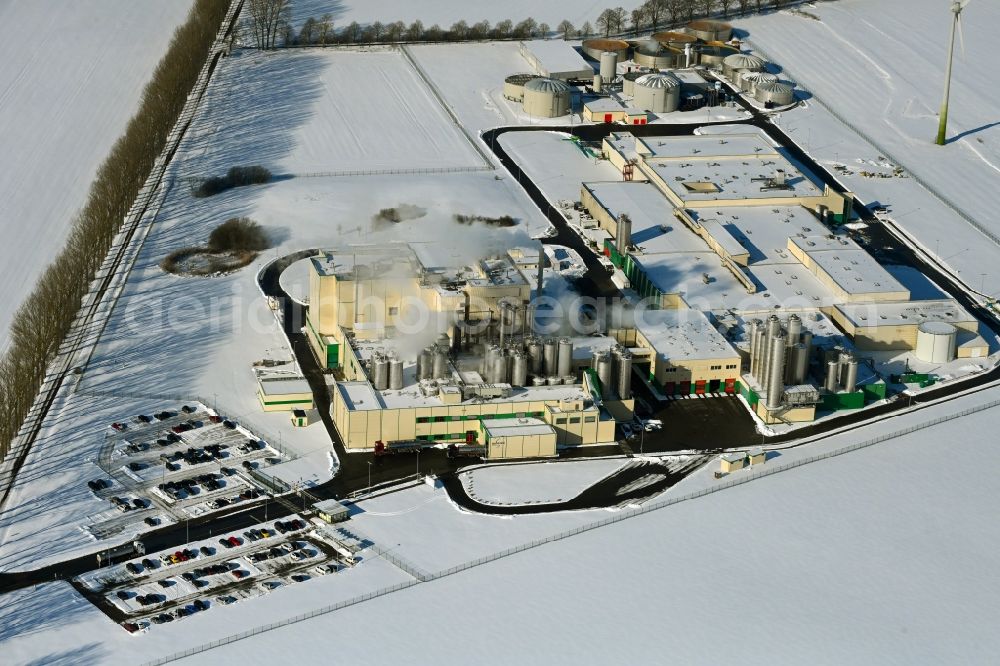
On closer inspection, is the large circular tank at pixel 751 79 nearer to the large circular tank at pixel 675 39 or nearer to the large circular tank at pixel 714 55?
the large circular tank at pixel 714 55

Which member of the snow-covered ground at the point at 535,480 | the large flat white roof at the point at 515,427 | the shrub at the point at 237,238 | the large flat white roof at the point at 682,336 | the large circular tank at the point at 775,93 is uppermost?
the large circular tank at the point at 775,93

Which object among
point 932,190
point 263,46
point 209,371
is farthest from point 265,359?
point 263,46

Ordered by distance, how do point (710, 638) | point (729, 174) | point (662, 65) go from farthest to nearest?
point (662, 65), point (729, 174), point (710, 638)

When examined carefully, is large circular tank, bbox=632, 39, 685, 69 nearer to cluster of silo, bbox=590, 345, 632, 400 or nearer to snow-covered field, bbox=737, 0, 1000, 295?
snow-covered field, bbox=737, 0, 1000, 295

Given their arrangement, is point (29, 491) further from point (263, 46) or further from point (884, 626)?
point (263, 46)

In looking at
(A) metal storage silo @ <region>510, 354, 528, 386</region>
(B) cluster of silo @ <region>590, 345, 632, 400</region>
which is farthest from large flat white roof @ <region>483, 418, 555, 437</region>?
(B) cluster of silo @ <region>590, 345, 632, 400</region>

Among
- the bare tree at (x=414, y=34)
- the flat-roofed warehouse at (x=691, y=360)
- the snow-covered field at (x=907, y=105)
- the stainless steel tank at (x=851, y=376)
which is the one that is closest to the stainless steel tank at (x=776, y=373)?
the flat-roofed warehouse at (x=691, y=360)

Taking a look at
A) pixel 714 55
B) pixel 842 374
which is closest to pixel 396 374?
pixel 842 374

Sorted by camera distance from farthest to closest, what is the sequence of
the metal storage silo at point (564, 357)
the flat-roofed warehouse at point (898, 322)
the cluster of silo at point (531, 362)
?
the flat-roofed warehouse at point (898, 322)
the metal storage silo at point (564, 357)
the cluster of silo at point (531, 362)
